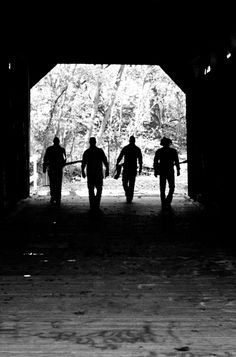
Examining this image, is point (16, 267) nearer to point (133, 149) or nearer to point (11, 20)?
point (11, 20)

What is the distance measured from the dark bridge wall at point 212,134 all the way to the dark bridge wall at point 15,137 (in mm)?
4978

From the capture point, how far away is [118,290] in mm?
6273

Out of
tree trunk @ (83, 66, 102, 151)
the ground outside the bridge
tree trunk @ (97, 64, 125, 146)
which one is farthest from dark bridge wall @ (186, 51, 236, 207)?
tree trunk @ (97, 64, 125, 146)

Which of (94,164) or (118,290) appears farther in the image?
(94,164)

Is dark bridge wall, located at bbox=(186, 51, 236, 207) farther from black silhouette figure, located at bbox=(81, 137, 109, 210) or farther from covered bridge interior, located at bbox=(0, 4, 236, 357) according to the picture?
black silhouette figure, located at bbox=(81, 137, 109, 210)

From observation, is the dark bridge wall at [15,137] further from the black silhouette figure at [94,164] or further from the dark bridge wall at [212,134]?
the dark bridge wall at [212,134]

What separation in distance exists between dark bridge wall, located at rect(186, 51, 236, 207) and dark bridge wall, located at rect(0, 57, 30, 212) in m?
4.98

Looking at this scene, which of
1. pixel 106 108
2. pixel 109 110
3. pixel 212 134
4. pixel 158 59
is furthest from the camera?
pixel 106 108

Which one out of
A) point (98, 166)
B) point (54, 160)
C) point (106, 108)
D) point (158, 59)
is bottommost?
point (98, 166)

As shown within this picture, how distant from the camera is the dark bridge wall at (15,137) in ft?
48.7

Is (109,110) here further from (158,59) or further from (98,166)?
(98,166)

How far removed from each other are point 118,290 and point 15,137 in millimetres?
11324

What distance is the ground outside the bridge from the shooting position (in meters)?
4.46

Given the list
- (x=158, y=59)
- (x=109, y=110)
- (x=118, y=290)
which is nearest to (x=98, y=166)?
(x=158, y=59)
